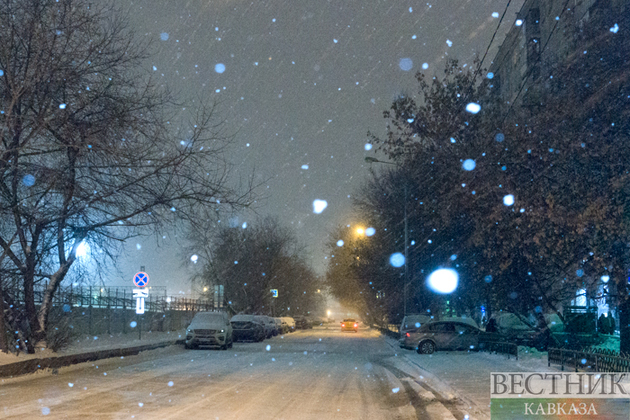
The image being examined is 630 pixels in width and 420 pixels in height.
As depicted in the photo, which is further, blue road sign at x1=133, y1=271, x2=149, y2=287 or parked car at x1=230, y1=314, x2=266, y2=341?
parked car at x1=230, y1=314, x2=266, y2=341

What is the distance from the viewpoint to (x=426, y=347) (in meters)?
27.0

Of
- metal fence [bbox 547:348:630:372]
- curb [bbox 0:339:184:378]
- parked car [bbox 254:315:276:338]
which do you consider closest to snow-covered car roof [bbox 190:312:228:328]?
curb [bbox 0:339:184:378]

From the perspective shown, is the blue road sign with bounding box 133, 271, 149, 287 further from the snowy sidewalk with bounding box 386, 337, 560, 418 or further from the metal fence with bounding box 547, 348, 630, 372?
the metal fence with bounding box 547, 348, 630, 372

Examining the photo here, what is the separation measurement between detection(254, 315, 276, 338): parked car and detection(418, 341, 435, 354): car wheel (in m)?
15.0

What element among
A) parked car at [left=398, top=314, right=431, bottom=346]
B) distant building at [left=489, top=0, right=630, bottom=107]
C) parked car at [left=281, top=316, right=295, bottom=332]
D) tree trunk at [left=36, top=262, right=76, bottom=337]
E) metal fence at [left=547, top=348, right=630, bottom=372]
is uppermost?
distant building at [left=489, top=0, right=630, bottom=107]

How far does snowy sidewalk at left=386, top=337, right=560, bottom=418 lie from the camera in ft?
38.4

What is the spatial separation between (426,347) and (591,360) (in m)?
13.5

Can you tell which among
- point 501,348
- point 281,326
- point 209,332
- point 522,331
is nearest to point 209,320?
point 209,332

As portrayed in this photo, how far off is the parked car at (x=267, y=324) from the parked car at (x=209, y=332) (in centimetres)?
1037

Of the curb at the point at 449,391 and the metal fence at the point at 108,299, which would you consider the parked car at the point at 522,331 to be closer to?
the curb at the point at 449,391

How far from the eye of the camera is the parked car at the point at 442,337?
88.5 ft

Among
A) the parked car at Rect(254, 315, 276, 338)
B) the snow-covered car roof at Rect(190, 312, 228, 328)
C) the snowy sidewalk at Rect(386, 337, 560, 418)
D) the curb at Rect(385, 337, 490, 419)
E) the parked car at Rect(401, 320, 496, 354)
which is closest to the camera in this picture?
the curb at Rect(385, 337, 490, 419)

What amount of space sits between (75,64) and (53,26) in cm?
100

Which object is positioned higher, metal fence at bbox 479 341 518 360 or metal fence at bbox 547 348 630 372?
metal fence at bbox 547 348 630 372
